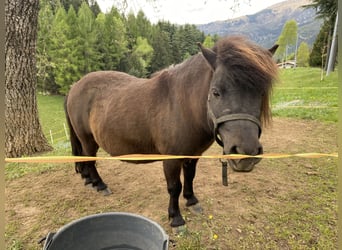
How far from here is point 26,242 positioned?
2629mm

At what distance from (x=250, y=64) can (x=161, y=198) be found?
2259 millimetres

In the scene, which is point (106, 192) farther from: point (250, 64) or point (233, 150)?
point (250, 64)

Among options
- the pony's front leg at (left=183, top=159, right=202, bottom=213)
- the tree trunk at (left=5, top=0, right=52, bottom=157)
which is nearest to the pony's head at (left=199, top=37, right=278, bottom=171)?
the pony's front leg at (left=183, top=159, right=202, bottom=213)

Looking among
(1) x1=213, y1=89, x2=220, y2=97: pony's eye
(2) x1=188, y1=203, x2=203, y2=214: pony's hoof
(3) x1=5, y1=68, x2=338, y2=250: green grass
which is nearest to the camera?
(1) x1=213, y1=89, x2=220, y2=97: pony's eye

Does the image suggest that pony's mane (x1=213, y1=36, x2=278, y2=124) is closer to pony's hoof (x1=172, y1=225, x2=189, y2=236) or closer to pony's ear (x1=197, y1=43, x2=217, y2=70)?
pony's ear (x1=197, y1=43, x2=217, y2=70)

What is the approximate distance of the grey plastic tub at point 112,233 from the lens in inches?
71.4

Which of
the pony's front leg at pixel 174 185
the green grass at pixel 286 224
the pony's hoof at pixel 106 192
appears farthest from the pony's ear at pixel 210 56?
the pony's hoof at pixel 106 192

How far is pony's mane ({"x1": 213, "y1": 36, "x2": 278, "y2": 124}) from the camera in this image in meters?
1.85

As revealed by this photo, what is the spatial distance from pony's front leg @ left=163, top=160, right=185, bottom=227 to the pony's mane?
1039mm

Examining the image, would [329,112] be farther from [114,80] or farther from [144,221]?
[144,221]

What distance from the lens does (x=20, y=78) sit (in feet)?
15.4

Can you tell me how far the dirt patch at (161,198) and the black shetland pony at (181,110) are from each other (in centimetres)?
25

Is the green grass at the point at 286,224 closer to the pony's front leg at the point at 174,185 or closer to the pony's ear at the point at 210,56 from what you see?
the pony's front leg at the point at 174,185

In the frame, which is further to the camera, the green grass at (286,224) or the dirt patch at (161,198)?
the dirt patch at (161,198)
